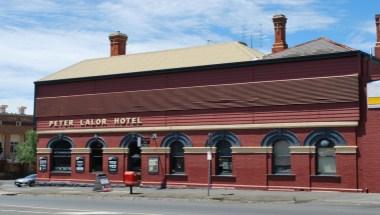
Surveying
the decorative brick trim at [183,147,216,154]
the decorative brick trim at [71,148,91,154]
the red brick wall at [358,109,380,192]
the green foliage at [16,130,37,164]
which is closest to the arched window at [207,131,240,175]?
the decorative brick trim at [183,147,216,154]

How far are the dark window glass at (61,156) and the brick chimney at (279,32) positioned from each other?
1519cm

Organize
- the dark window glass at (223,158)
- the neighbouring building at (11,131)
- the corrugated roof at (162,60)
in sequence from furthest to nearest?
the neighbouring building at (11,131)
the corrugated roof at (162,60)
the dark window glass at (223,158)

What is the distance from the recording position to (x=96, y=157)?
129 ft

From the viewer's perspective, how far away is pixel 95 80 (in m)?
39.5

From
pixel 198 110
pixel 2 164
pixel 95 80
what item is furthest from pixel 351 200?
pixel 2 164

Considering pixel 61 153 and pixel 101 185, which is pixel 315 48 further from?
pixel 61 153

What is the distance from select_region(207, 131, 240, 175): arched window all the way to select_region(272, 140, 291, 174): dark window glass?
2.67 metres

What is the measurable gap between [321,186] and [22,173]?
44985 millimetres

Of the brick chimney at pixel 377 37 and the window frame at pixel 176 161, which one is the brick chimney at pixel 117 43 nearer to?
the window frame at pixel 176 161

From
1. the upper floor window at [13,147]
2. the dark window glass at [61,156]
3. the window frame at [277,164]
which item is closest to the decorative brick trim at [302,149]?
the window frame at [277,164]

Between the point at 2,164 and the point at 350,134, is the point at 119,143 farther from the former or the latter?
the point at 2,164

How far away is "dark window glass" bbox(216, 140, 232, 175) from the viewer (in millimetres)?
34094

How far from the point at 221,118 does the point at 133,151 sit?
6.76 m

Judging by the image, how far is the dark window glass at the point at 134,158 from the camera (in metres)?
37.6
